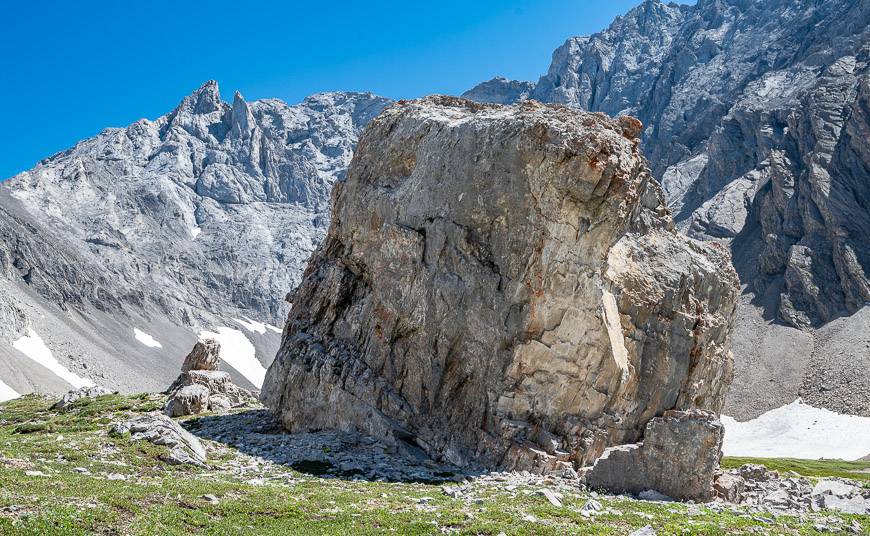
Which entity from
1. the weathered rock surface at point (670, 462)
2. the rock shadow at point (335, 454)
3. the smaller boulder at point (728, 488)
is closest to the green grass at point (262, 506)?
the rock shadow at point (335, 454)

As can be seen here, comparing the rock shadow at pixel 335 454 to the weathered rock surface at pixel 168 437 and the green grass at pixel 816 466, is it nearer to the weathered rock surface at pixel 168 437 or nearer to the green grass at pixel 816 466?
the weathered rock surface at pixel 168 437

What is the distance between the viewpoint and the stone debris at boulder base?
189 feet

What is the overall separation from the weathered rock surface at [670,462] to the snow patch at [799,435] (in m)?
93.5

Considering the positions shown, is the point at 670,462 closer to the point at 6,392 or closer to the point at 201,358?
the point at 201,358

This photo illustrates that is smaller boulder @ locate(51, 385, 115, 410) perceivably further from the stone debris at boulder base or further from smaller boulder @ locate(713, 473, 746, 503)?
smaller boulder @ locate(713, 473, 746, 503)

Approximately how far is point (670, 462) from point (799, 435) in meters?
112

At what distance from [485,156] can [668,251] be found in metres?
16.4

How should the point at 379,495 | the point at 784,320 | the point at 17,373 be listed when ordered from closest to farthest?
1. the point at 379,495
2. the point at 17,373
3. the point at 784,320

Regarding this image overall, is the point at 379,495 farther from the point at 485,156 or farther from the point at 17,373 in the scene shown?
the point at 17,373

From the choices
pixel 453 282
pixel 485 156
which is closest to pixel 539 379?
pixel 453 282

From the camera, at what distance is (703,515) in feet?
88.0

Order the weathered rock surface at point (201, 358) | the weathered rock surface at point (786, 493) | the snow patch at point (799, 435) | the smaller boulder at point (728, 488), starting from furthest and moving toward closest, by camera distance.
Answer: the snow patch at point (799, 435)
the weathered rock surface at point (201, 358)
the smaller boulder at point (728, 488)
the weathered rock surface at point (786, 493)

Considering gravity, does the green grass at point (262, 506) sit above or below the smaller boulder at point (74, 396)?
above

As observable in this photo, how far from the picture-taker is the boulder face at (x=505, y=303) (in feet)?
139
